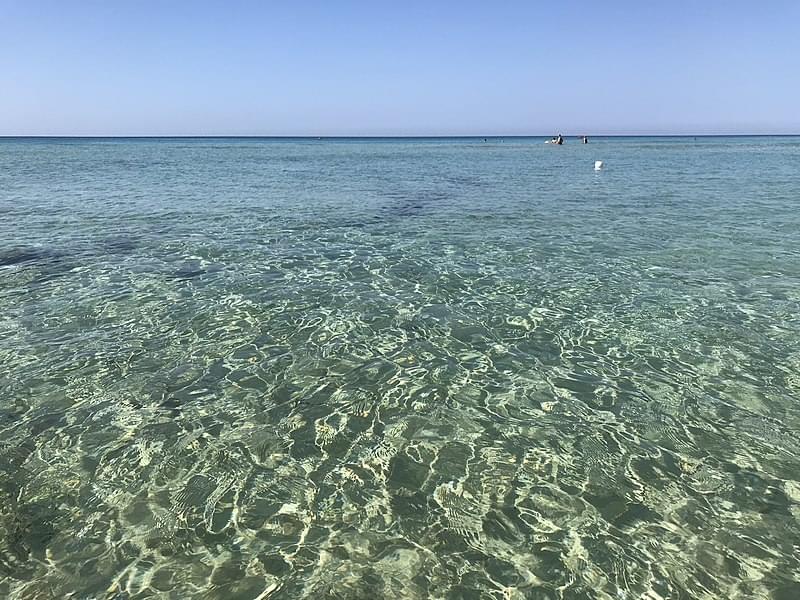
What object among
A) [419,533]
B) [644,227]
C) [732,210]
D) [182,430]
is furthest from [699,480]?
[732,210]

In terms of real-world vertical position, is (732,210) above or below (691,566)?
below

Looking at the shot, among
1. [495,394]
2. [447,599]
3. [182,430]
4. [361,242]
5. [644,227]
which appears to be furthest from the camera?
[644,227]

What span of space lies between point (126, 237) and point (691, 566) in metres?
20.9

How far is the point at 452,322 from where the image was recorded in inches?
436

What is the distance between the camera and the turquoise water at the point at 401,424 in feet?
16.2

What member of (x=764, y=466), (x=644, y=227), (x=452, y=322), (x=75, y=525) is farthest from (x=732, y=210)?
(x=75, y=525)

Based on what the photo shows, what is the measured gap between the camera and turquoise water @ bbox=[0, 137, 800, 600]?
16.2 ft

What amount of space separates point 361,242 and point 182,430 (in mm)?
12757

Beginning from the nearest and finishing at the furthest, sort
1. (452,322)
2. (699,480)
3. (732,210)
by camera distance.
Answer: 1. (699,480)
2. (452,322)
3. (732,210)

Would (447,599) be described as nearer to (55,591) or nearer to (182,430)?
(55,591)

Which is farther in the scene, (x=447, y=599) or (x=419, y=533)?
(x=419, y=533)

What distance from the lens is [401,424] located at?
7312 mm

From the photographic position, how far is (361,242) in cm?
1912

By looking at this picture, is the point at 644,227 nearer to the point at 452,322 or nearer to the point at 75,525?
the point at 452,322
